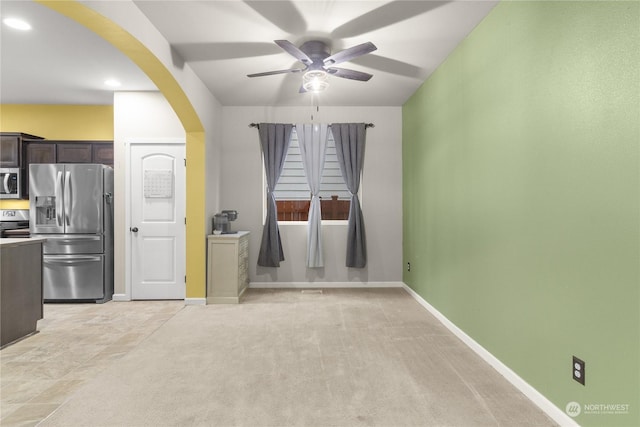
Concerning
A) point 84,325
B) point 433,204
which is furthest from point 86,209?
point 433,204

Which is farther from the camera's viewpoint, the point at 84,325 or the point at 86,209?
the point at 86,209

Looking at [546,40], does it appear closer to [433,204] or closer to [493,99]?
[493,99]

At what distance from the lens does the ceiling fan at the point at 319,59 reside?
110 inches

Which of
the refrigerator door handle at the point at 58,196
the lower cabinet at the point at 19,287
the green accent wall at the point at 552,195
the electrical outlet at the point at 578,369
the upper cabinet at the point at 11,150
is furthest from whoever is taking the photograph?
the upper cabinet at the point at 11,150

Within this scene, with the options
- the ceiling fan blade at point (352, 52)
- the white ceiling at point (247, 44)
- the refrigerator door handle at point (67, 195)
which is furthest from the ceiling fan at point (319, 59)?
the refrigerator door handle at point (67, 195)

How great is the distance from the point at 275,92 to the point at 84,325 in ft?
11.8

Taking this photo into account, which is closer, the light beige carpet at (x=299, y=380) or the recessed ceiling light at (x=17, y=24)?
the light beige carpet at (x=299, y=380)

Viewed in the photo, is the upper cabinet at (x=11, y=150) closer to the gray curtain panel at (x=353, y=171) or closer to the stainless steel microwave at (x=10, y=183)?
the stainless steel microwave at (x=10, y=183)

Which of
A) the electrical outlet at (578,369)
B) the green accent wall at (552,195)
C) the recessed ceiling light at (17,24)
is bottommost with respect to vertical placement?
the electrical outlet at (578,369)

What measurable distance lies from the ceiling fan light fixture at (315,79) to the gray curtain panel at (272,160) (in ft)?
5.43

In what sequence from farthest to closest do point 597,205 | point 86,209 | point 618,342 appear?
point 86,209
point 597,205
point 618,342

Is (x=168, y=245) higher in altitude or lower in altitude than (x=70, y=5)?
lower

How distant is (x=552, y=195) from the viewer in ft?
6.51

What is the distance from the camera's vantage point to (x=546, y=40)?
203cm
